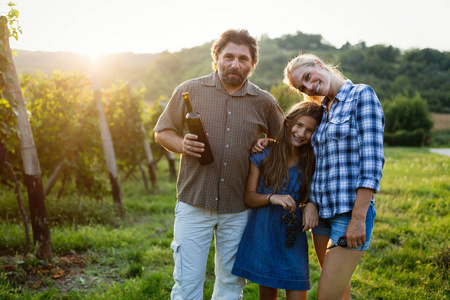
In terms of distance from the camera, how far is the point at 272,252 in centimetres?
265

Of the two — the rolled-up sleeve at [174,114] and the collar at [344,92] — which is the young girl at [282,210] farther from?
the rolled-up sleeve at [174,114]

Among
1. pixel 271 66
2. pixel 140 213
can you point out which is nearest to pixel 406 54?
pixel 271 66

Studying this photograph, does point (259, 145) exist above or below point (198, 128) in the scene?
below

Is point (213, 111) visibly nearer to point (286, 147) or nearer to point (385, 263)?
point (286, 147)

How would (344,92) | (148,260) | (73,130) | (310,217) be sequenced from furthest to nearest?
(73,130) → (148,260) → (310,217) → (344,92)

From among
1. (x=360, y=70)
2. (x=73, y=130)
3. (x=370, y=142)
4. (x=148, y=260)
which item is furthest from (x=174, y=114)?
(x=360, y=70)

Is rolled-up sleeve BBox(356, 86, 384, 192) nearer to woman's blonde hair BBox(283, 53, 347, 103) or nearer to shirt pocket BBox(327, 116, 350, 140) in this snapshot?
shirt pocket BBox(327, 116, 350, 140)

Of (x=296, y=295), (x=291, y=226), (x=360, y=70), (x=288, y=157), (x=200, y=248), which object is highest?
(x=360, y=70)

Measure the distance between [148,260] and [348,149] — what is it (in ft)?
11.5

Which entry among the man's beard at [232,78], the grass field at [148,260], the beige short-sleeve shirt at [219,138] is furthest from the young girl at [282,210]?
the grass field at [148,260]

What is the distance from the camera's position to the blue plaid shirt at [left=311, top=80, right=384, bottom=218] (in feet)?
→ 6.86

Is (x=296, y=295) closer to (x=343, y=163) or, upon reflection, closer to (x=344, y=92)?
(x=343, y=163)

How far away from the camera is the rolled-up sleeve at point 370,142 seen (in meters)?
2.08

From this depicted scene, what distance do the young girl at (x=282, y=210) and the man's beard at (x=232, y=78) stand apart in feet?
1.65
